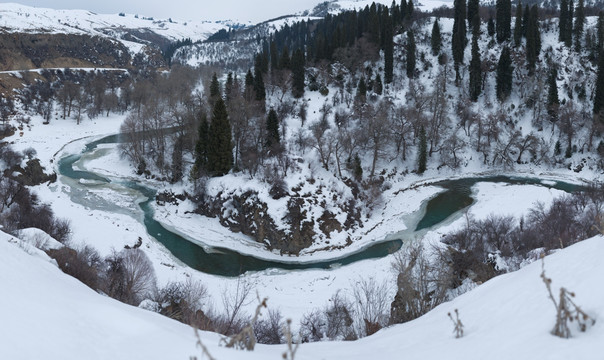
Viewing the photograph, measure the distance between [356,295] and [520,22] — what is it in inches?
2551

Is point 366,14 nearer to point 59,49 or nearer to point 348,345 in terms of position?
point 348,345

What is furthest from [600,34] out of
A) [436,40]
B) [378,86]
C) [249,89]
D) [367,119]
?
[249,89]

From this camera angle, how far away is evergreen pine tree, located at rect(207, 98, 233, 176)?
3981cm

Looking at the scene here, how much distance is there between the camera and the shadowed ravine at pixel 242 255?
29.3m

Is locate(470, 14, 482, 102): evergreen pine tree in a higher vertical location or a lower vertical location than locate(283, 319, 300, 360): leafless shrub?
higher

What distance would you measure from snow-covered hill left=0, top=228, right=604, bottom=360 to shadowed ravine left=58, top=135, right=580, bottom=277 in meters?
22.2

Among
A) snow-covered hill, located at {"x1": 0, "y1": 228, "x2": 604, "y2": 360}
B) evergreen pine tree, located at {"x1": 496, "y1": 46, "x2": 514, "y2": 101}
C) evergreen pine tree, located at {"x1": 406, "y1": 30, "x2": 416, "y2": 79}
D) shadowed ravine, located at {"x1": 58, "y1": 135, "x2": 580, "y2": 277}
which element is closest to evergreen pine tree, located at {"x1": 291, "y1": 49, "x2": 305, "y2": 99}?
evergreen pine tree, located at {"x1": 406, "y1": 30, "x2": 416, "y2": 79}

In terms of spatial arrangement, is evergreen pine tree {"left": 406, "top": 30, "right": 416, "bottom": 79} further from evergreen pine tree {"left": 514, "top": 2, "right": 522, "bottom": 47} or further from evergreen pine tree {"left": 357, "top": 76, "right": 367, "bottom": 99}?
evergreen pine tree {"left": 514, "top": 2, "right": 522, "bottom": 47}

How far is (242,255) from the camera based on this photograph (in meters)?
31.0

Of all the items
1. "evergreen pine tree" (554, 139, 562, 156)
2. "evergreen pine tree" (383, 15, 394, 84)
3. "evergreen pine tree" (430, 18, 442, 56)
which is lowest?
A: "evergreen pine tree" (554, 139, 562, 156)

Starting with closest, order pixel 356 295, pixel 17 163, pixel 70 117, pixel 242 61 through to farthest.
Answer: pixel 356 295 → pixel 17 163 → pixel 70 117 → pixel 242 61

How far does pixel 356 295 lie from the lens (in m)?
22.1

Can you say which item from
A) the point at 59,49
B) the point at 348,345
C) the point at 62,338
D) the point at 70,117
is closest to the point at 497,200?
the point at 348,345

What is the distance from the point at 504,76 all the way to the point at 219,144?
48.5 metres
